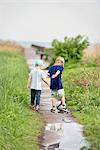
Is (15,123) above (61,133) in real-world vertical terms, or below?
above

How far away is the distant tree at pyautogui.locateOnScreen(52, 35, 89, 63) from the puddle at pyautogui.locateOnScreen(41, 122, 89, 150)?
45.1ft

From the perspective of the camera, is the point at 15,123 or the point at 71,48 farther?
the point at 71,48

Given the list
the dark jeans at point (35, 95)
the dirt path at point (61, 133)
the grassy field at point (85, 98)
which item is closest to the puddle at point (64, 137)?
the dirt path at point (61, 133)

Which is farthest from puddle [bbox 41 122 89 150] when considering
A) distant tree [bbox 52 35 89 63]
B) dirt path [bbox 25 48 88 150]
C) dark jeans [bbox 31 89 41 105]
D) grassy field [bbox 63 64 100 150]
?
distant tree [bbox 52 35 89 63]

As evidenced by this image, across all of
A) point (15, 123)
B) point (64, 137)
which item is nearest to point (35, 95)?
point (15, 123)

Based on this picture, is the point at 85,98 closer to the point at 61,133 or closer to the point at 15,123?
the point at 61,133

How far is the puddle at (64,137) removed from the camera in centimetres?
814

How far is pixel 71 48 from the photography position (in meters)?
24.1

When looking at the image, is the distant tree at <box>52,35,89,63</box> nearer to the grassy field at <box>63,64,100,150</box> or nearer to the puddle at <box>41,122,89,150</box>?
the grassy field at <box>63,64,100,150</box>

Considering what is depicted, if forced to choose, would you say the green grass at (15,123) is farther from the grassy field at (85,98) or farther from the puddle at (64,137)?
the grassy field at (85,98)

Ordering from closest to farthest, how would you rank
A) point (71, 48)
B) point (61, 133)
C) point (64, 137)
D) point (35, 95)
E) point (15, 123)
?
1. point (64, 137)
2. point (15, 123)
3. point (61, 133)
4. point (35, 95)
5. point (71, 48)

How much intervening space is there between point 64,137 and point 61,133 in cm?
33

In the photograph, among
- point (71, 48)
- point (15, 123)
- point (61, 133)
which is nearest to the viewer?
point (15, 123)

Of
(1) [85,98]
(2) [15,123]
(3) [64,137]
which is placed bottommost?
(3) [64,137]
